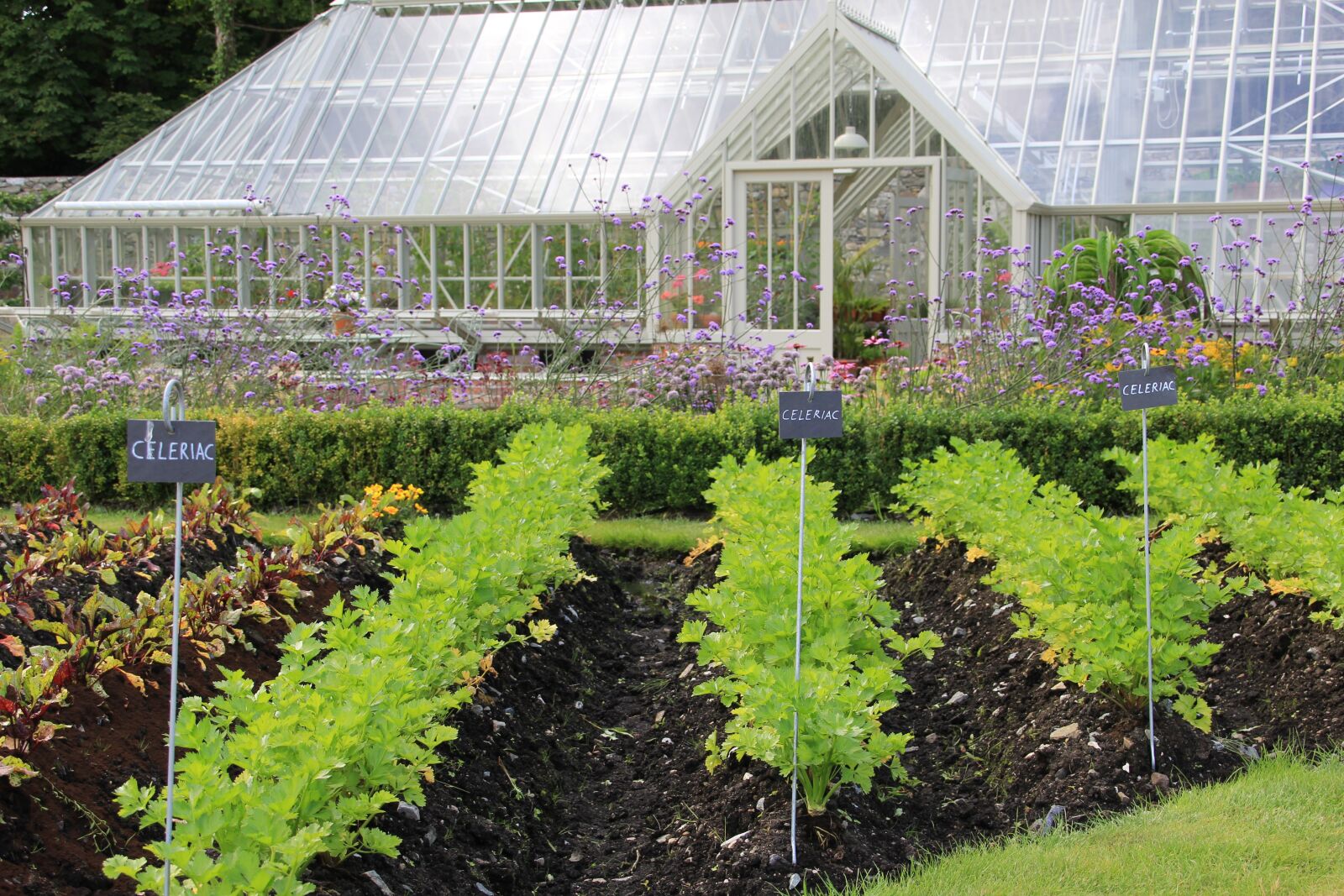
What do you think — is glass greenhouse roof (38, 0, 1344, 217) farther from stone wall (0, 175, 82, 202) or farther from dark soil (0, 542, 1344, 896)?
stone wall (0, 175, 82, 202)

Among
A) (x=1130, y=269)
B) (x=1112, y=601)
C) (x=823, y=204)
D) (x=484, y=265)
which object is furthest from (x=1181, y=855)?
(x=484, y=265)

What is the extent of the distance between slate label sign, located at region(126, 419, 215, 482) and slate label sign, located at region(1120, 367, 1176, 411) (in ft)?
10.1

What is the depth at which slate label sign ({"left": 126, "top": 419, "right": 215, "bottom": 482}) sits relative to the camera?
10.2 feet

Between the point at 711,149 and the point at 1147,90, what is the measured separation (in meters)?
4.54

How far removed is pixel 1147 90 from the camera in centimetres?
1395

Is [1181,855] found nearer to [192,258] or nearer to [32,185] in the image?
[192,258]

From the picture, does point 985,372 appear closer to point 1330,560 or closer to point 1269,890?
point 1330,560

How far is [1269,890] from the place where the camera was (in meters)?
3.29

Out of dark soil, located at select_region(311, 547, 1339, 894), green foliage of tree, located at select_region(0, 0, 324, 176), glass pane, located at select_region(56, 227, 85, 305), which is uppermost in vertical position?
green foliage of tree, located at select_region(0, 0, 324, 176)

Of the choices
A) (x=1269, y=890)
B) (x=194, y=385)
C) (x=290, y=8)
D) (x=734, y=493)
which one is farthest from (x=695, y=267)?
Answer: (x=290, y=8)

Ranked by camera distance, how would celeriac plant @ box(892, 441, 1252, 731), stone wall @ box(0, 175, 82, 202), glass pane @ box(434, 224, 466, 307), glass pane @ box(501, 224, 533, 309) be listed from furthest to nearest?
stone wall @ box(0, 175, 82, 202)
glass pane @ box(434, 224, 466, 307)
glass pane @ box(501, 224, 533, 309)
celeriac plant @ box(892, 441, 1252, 731)

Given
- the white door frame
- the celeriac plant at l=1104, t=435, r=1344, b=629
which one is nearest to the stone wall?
the white door frame

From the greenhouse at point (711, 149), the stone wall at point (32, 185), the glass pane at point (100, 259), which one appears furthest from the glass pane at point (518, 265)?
the stone wall at point (32, 185)

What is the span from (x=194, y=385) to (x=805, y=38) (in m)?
7.04
